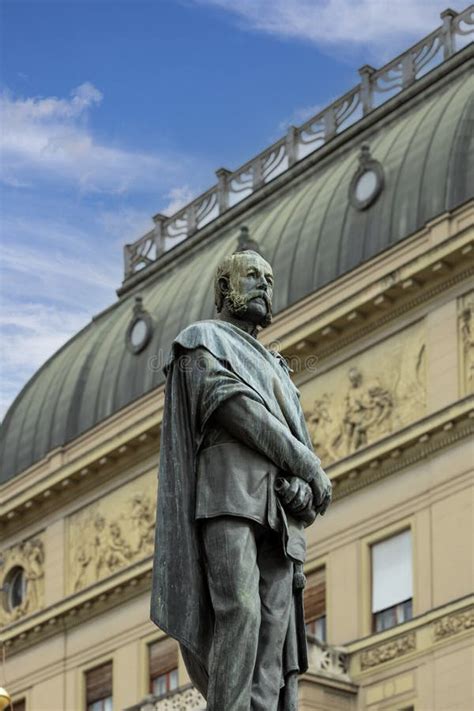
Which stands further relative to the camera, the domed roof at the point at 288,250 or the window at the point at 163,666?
the window at the point at 163,666

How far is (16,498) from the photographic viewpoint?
6222cm

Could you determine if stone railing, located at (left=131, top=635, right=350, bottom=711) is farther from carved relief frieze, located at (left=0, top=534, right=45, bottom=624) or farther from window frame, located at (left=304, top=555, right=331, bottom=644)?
carved relief frieze, located at (left=0, top=534, right=45, bottom=624)

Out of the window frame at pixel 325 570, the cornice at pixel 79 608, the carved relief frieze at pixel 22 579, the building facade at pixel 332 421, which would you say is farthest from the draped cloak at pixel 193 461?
the carved relief frieze at pixel 22 579

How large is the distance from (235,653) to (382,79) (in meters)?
46.8

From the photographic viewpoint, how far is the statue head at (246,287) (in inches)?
442

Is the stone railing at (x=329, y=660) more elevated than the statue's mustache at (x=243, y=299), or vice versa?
the stone railing at (x=329, y=660)

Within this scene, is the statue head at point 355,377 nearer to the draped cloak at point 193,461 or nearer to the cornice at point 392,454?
the cornice at point 392,454

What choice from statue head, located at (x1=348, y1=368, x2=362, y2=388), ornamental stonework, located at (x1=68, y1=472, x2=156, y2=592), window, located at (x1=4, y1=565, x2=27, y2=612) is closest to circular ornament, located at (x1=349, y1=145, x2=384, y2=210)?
statue head, located at (x1=348, y1=368, x2=362, y2=388)

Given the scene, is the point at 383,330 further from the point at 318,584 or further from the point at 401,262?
the point at 318,584

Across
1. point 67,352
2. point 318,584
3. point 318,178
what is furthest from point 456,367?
point 67,352

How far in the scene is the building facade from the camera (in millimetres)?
47625

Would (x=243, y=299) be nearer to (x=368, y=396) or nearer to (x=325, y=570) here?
(x=368, y=396)

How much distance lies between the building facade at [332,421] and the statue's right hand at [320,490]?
35.3 m

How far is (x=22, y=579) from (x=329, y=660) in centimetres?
1590
